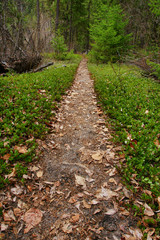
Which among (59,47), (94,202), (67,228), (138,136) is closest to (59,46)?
(59,47)

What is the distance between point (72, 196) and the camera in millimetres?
1987

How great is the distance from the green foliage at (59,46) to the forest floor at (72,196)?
39.6 feet

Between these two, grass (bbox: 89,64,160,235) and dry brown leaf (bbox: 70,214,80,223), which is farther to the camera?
grass (bbox: 89,64,160,235)

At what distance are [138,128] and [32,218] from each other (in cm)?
248

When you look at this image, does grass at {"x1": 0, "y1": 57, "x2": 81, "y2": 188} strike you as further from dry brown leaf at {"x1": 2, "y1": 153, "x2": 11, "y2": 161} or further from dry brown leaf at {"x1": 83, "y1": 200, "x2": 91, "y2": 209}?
dry brown leaf at {"x1": 83, "y1": 200, "x2": 91, "y2": 209}

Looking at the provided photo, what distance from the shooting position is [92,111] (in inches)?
178

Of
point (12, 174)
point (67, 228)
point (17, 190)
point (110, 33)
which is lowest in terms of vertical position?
point (67, 228)

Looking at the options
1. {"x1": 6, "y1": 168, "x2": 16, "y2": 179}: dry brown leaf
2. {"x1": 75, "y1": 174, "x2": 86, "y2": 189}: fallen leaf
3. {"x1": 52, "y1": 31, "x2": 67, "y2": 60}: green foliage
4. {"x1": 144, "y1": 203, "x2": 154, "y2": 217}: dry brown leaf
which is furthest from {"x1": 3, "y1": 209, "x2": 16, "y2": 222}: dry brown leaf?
{"x1": 52, "y1": 31, "x2": 67, "y2": 60}: green foliage

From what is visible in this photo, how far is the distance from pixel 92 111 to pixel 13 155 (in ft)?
9.27

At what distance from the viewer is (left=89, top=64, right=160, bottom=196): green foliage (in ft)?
7.14

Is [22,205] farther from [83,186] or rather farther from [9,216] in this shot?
[83,186]

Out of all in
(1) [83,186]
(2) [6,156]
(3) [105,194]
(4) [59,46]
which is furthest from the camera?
(4) [59,46]

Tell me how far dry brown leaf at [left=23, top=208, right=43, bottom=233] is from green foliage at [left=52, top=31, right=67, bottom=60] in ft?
44.8

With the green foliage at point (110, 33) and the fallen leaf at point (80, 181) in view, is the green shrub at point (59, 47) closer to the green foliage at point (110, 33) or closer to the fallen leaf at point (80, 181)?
the green foliage at point (110, 33)
